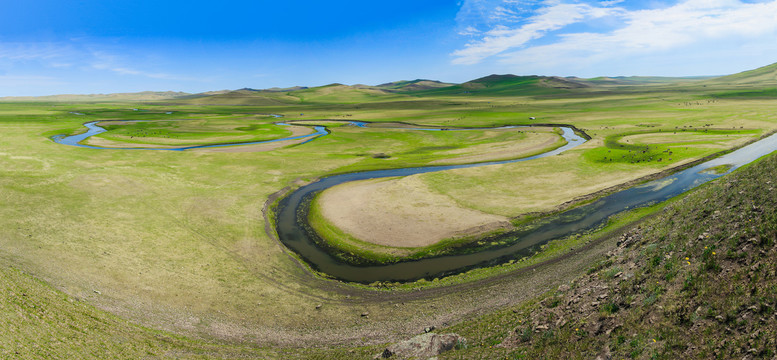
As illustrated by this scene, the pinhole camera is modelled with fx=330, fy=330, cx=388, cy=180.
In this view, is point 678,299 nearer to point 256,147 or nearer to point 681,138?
point 681,138

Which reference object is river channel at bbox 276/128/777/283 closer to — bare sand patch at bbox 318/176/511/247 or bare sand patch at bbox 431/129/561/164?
bare sand patch at bbox 318/176/511/247

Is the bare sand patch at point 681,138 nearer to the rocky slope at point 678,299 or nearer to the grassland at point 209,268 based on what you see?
the grassland at point 209,268

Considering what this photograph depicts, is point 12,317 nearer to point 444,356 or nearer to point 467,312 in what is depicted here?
point 444,356

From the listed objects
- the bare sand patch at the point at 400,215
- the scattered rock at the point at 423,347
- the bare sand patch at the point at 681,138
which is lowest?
the scattered rock at the point at 423,347

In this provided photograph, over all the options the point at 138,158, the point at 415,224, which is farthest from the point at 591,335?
the point at 138,158

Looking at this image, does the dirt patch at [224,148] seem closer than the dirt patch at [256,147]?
No

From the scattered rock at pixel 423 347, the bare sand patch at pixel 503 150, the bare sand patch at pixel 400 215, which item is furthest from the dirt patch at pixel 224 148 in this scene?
the scattered rock at pixel 423 347
